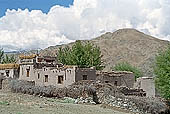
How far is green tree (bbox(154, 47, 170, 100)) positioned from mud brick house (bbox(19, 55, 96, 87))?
7.87 m

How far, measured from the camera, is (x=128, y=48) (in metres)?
111

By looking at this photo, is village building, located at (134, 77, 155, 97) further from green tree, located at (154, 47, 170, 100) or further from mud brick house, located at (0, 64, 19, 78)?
mud brick house, located at (0, 64, 19, 78)

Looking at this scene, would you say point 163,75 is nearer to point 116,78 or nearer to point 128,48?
point 116,78

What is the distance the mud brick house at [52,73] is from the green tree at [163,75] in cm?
787

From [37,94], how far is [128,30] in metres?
116

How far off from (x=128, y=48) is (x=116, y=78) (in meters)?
73.9

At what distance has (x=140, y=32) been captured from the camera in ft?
453

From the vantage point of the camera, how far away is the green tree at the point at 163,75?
34.2 meters

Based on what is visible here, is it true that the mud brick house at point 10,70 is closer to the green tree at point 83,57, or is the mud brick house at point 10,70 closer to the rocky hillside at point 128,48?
the green tree at point 83,57

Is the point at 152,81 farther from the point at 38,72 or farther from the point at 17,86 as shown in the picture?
the point at 17,86

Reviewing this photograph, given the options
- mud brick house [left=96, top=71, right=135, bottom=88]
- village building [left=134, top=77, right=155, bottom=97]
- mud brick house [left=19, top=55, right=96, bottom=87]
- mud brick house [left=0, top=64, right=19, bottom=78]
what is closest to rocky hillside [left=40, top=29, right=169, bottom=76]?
mud brick house [left=96, top=71, right=135, bottom=88]

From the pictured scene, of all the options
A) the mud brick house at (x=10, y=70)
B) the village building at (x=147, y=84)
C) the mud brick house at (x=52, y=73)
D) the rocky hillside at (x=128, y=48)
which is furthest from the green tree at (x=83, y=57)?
the rocky hillside at (x=128, y=48)

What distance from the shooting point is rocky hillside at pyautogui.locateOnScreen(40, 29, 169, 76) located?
96250mm

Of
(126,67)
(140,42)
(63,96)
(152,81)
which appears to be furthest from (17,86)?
(140,42)
